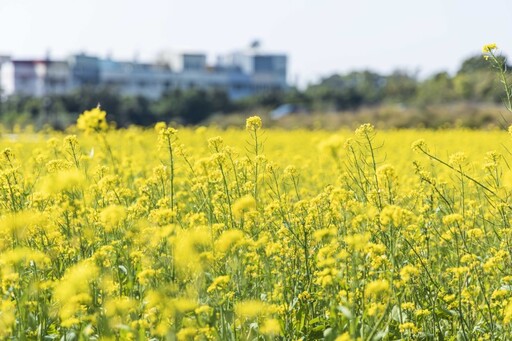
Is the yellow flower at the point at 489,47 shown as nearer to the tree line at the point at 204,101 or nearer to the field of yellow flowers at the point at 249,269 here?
the field of yellow flowers at the point at 249,269

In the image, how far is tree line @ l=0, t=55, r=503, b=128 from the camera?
41500 millimetres

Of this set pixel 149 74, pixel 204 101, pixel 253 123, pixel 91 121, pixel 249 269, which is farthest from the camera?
pixel 149 74

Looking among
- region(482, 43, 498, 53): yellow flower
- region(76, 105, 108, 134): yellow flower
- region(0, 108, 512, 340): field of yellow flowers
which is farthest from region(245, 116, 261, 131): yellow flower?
region(76, 105, 108, 134): yellow flower

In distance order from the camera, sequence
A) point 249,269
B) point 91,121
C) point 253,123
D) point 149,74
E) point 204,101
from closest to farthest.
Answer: point 249,269 → point 253,123 → point 91,121 → point 204,101 → point 149,74

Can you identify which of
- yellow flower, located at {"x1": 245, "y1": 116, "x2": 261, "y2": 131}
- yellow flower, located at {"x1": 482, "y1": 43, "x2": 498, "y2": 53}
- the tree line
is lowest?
the tree line

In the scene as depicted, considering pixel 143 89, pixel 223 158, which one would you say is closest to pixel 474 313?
pixel 223 158

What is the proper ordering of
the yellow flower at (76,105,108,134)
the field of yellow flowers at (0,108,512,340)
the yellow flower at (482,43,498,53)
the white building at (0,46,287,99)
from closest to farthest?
the field of yellow flowers at (0,108,512,340) < the yellow flower at (482,43,498,53) < the yellow flower at (76,105,108,134) < the white building at (0,46,287,99)

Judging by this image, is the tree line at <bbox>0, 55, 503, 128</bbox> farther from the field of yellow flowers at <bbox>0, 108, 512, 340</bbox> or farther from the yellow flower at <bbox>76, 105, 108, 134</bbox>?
the field of yellow flowers at <bbox>0, 108, 512, 340</bbox>

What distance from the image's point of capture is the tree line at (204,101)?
1634 inches

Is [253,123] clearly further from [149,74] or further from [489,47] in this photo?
[149,74]

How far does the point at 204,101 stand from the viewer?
4712cm

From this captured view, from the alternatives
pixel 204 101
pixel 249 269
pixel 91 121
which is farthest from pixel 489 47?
pixel 204 101

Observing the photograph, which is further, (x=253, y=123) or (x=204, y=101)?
(x=204, y=101)

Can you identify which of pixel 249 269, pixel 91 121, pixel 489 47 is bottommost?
pixel 249 269
